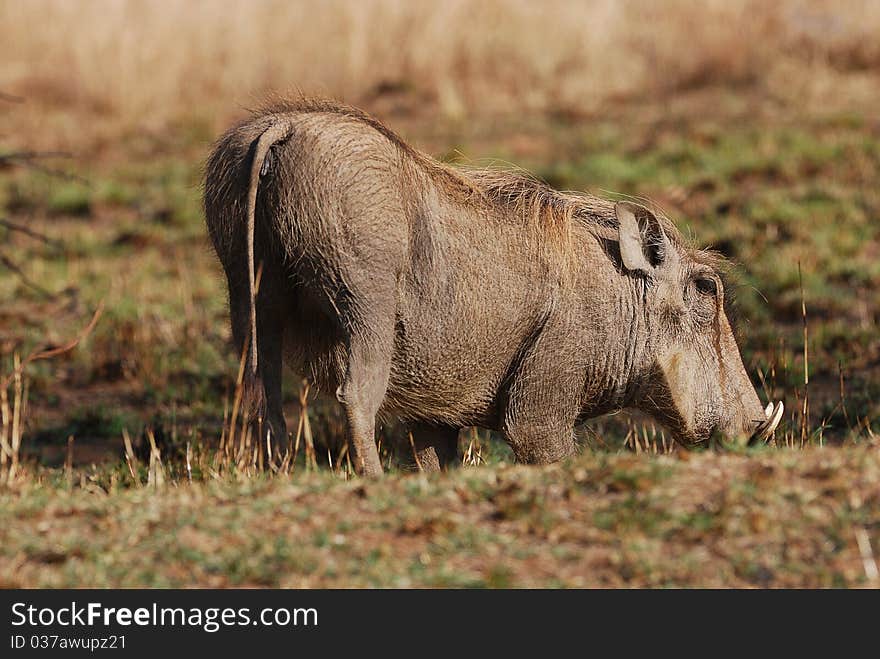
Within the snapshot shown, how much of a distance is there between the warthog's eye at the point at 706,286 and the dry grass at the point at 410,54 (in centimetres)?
822

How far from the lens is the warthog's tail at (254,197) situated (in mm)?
4512

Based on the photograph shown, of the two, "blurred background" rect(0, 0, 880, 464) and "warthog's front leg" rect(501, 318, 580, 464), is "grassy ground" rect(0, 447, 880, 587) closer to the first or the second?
"warthog's front leg" rect(501, 318, 580, 464)

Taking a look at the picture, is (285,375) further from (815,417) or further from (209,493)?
(209,493)

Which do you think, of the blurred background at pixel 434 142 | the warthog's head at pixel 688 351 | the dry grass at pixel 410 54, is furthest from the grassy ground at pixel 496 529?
the dry grass at pixel 410 54

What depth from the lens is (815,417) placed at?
6.62m

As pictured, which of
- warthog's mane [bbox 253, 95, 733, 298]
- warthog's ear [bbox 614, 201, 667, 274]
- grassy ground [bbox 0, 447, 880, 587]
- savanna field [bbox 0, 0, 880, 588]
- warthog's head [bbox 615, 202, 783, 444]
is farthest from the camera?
warthog's head [bbox 615, 202, 783, 444]

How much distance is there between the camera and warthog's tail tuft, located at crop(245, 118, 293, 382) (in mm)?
4512

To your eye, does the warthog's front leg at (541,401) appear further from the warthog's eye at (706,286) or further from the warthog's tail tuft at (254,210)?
the warthog's tail tuft at (254,210)

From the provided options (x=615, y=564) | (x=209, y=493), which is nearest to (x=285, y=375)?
(x=209, y=493)

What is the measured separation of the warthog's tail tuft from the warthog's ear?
4.53 feet

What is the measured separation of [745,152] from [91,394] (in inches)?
235

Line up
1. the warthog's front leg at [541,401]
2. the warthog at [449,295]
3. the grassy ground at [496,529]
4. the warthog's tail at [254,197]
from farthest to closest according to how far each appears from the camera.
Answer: the warthog's front leg at [541,401] < the warthog at [449,295] < the warthog's tail at [254,197] < the grassy ground at [496,529]

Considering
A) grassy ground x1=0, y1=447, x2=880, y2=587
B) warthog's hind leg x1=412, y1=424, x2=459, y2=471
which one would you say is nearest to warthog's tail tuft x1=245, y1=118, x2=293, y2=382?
grassy ground x1=0, y1=447, x2=880, y2=587

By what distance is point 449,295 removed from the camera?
499cm
